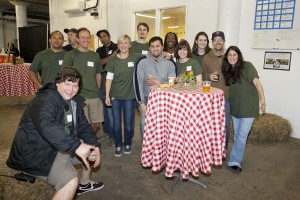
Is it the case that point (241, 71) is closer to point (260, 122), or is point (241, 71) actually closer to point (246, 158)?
point (246, 158)

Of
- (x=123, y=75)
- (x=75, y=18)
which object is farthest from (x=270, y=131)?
(x=75, y=18)

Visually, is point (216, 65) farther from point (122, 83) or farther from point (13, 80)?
point (13, 80)

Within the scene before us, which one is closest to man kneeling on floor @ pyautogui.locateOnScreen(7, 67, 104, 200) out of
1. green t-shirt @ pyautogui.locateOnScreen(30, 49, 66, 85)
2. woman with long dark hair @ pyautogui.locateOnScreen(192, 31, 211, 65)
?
green t-shirt @ pyautogui.locateOnScreen(30, 49, 66, 85)

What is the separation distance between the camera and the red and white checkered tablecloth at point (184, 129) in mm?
2326

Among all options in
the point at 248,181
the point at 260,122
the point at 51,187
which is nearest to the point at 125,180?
the point at 51,187

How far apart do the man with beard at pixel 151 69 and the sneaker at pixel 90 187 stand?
935 mm

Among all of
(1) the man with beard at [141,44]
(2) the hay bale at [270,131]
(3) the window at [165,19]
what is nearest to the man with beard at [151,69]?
(1) the man with beard at [141,44]

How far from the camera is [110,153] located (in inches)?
145

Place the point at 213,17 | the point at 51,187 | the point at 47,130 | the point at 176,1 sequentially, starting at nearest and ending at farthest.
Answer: the point at 47,130 < the point at 51,187 < the point at 213,17 < the point at 176,1

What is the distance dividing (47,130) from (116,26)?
18.8ft

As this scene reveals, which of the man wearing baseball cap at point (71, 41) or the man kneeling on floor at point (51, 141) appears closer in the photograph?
the man kneeling on floor at point (51, 141)

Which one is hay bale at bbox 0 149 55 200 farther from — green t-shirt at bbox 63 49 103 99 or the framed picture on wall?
the framed picture on wall

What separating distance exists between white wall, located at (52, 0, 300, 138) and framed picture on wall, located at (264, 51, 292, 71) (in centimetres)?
7

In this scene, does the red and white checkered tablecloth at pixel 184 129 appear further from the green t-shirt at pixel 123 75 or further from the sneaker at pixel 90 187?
the green t-shirt at pixel 123 75
